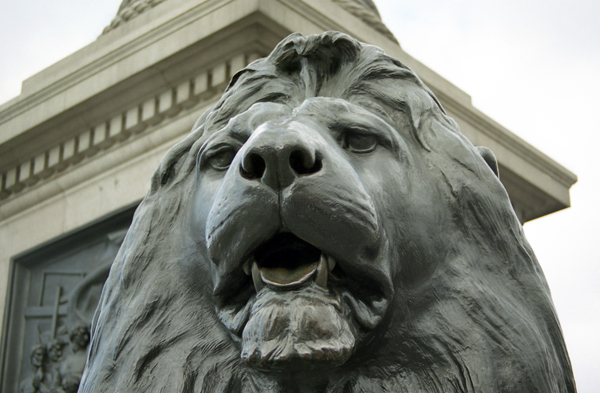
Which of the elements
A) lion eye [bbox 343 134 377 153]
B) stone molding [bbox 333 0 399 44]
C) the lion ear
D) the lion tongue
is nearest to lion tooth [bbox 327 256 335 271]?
the lion tongue

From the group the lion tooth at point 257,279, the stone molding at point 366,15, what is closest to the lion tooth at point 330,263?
the lion tooth at point 257,279

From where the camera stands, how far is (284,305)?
5.69ft

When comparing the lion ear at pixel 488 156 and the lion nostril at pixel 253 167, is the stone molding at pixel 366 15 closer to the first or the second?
the lion ear at pixel 488 156

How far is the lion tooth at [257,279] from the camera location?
1816 mm

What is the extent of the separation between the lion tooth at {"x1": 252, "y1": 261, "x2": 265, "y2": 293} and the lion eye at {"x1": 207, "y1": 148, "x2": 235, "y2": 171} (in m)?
0.37

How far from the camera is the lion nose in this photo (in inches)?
70.1

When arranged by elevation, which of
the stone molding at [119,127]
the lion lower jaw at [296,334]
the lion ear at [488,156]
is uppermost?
the stone molding at [119,127]

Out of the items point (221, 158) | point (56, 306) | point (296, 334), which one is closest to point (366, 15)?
point (56, 306)

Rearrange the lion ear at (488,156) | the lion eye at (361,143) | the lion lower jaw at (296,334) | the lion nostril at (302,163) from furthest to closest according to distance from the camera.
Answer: the lion ear at (488,156) < the lion eye at (361,143) < the lion nostril at (302,163) < the lion lower jaw at (296,334)

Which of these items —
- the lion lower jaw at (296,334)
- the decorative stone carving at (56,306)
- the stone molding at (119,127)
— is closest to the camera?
the lion lower jaw at (296,334)

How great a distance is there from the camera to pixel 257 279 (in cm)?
182

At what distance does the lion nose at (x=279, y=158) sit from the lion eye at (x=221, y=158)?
29cm

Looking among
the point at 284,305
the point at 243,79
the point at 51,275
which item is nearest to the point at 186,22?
the point at 51,275

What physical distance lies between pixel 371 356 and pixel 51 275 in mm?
3750
